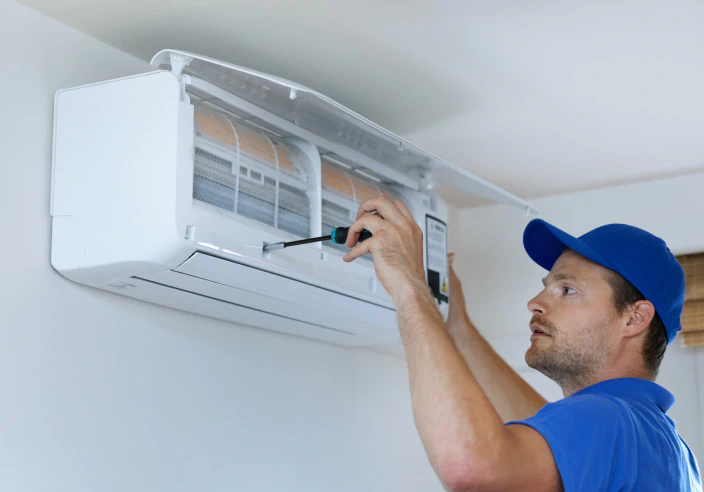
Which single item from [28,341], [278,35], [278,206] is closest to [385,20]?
[278,35]

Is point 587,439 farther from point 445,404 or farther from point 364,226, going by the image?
point 364,226

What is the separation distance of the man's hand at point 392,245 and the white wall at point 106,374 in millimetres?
742

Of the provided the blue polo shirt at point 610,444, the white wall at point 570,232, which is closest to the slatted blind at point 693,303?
the white wall at point 570,232

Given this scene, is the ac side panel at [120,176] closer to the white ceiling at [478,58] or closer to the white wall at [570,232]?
the white ceiling at [478,58]

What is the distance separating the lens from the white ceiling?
1763 millimetres

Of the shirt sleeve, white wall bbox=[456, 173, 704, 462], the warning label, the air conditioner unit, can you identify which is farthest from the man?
white wall bbox=[456, 173, 704, 462]

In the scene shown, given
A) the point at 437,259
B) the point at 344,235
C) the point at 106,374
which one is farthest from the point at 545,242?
the point at 106,374

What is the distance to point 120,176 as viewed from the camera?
1629 mm

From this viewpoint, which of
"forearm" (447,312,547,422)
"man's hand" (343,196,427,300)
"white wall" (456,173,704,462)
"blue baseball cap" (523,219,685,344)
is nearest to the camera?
"man's hand" (343,196,427,300)

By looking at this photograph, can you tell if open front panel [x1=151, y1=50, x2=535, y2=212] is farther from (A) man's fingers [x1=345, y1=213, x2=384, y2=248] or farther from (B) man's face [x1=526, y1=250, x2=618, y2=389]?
(B) man's face [x1=526, y1=250, x2=618, y2=389]

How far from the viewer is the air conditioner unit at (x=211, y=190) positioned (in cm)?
160

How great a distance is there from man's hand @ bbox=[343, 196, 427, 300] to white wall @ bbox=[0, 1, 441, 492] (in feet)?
2.44

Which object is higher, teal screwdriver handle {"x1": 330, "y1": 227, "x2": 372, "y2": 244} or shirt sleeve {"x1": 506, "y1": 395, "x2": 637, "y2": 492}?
teal screwdriver handle {"x1": 330, "y1": 227, "x2": 372, "y2": 244}

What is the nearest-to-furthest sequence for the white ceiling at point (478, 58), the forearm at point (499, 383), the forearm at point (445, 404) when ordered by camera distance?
1. the forearm at point (445, 404)
2. the white ceiling at point (478, 58)
3. the forearm at point (499, 383)
